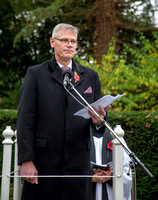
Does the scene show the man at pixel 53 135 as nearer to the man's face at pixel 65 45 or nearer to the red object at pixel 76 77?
the man's face at pixel 65 45

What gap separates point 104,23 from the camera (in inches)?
453

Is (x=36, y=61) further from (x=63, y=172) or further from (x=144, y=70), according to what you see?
(x=63, y=172)

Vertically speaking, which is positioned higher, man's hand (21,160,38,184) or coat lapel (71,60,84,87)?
coat lapel (71,60,84,87)

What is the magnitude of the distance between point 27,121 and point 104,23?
9.23 metres

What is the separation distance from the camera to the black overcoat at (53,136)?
9.38ft

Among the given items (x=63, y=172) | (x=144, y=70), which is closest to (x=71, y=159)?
(x=63, y=172)

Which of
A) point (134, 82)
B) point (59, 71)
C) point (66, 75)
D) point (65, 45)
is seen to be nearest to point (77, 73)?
point (59, 71)

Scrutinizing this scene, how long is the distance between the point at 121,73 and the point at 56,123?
5.99 m

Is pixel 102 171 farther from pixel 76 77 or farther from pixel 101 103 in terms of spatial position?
pixel 101 103

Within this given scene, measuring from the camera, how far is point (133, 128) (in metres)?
5.98

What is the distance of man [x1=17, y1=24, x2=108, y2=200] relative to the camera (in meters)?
2.83

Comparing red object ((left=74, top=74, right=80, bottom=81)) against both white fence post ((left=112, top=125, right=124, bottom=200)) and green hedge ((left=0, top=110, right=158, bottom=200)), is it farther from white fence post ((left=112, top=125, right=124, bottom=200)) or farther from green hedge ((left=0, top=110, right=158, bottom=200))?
green hedge ((left=0, top=110, right=158, bottom=200))

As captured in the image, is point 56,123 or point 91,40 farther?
point 91,40

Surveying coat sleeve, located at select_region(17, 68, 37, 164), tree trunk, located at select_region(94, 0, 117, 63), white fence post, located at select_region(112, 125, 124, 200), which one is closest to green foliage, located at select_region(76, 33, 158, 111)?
tree trunk, located at select_region(94, 0, 117, 63)
